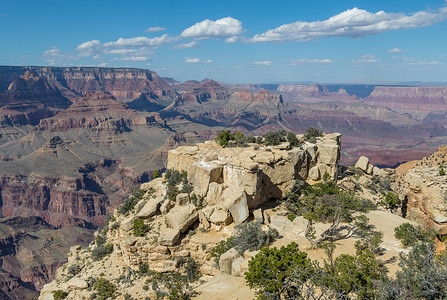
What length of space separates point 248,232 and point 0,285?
284ft

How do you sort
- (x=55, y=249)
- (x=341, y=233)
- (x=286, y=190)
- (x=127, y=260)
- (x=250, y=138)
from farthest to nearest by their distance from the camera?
(x=55, y=249)
(x=250, y=138)
(x=286, y=190)
(x=127, y=260)
(x=341, y=233)

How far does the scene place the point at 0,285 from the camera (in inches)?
3024

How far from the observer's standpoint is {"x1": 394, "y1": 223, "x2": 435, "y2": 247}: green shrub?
21.8 metres

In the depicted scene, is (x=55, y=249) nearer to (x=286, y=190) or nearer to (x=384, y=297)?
(x=286, y=190)

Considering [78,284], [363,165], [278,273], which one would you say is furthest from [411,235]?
[78,284]

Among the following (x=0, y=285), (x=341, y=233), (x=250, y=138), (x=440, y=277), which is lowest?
(x=0, y=285)

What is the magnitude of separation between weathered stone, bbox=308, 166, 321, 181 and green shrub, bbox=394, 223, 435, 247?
11.4 meters

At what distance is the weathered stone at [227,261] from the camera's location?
22312 mm

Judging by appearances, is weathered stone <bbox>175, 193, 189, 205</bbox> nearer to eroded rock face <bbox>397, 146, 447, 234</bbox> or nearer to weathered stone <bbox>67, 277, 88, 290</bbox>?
weathered stone <bbox>67, 277, 88, 290</bbox>

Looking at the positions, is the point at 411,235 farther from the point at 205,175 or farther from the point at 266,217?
the point at 205,175

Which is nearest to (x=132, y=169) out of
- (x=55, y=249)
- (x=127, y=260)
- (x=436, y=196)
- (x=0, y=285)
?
(x=55, y=249)

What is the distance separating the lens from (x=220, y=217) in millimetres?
26875

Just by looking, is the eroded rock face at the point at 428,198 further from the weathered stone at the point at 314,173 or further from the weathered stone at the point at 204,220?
the weathered stone at the point at 204,220

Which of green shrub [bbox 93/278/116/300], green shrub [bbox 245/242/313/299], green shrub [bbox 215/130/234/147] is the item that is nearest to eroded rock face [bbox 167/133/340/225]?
green shrub [bbox 215/130/234/147]
